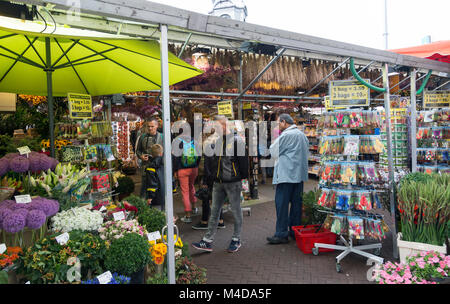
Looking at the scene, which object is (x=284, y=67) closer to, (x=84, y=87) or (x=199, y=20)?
(x=84, y=87)

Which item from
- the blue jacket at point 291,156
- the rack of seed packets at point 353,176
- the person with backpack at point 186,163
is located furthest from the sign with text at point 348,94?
the person with backpack at point 186,163

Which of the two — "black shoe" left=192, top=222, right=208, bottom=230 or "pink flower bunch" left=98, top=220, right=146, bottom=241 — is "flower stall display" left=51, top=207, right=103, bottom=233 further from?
"black shoe" left=192, top=222, right=208, bottom=230

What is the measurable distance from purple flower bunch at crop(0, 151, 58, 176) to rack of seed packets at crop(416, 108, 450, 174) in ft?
20.8

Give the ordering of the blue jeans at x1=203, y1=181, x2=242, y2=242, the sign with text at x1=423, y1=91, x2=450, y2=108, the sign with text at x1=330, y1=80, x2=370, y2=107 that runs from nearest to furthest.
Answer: the sign with text at x1=330, y1=80, x2=370, y2=107 < the blue jeans at x1=203, y1=181, x2=242, y2=242 < the sign with text at x1=423, y1=91, x2=450, y2=108

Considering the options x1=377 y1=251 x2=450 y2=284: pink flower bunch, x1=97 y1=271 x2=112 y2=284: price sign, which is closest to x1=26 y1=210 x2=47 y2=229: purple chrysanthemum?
x1=97 y1=271 x2=112 y2=284: price sign

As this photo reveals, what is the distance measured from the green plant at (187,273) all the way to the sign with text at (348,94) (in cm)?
279

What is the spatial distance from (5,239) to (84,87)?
3.67 meters

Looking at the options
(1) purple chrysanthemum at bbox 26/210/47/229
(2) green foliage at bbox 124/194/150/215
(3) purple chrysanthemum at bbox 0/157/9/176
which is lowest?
(2) green foliage at bbox 124/194/150/215

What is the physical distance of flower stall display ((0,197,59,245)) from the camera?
2365 millimetres

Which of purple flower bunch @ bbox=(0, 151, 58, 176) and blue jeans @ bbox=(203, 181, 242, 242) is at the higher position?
purple flower bunch @ bbox=(0, 151, 58, 176)

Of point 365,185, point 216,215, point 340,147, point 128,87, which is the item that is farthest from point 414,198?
point 128,87

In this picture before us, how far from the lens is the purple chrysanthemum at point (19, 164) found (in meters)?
2.88

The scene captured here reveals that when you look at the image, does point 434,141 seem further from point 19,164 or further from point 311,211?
point 19,164

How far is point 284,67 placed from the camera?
7.46 meters
